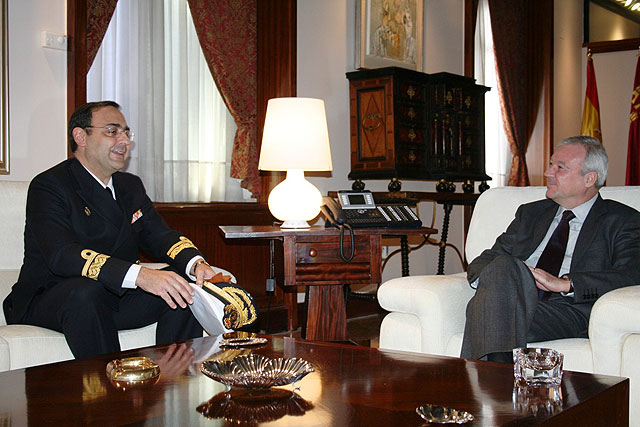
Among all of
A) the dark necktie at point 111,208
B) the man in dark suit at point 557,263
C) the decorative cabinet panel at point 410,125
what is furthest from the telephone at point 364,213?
the decorative cabinet panel at point 410,125

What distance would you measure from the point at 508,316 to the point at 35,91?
2.43 m

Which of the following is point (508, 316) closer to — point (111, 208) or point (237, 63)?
point (111, 208)

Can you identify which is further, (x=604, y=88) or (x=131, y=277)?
(x=604, y=88)

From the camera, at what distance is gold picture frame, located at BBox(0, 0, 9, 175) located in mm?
3322

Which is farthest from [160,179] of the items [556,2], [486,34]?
[556,2]

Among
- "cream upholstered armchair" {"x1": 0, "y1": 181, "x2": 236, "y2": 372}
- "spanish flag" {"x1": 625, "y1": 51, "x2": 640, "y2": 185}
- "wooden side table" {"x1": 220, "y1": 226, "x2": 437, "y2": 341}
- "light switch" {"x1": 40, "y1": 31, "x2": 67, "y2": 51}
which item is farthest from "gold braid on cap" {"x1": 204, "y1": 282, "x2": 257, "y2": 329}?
"spanish flag" {"x1": 625, "y1": 51, "x2": 640, "y2": 185}

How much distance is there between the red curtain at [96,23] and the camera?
154 inches

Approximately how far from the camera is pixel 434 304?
252 cm

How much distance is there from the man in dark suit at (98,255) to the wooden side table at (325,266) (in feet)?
1.56

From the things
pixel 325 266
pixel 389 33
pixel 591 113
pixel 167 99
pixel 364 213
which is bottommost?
pixel 325 266

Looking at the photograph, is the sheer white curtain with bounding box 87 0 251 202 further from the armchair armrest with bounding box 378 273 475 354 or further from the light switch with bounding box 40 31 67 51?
the armchair armrest with bounding box 378 273 475 354

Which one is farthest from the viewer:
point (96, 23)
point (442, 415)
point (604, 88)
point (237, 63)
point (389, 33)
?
point (604, 88)

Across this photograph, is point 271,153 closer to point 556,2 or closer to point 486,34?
point 486,34

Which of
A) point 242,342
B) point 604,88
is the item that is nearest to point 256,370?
point 242,342
